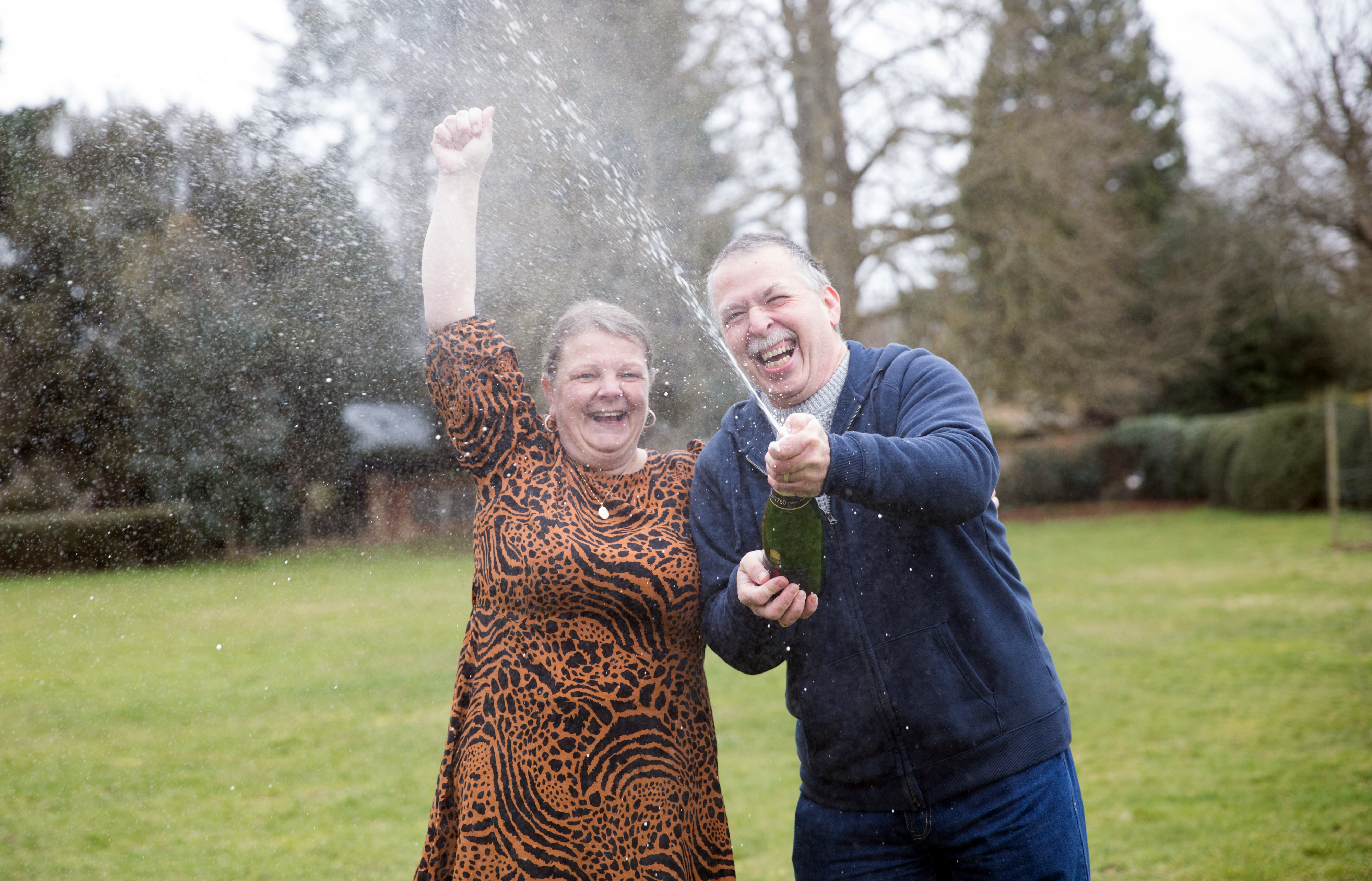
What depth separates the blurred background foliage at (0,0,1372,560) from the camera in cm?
416

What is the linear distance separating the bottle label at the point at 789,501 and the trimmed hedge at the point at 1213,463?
1615 cm

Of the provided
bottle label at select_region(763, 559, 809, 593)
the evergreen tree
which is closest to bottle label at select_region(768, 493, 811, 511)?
bottle label at select_region(763, 559, 809, 593)

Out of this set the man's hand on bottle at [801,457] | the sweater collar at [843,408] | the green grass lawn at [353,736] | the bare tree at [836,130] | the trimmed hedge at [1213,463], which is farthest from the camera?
the trimmed hedge at [1213,463]

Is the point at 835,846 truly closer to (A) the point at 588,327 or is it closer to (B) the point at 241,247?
(A) the point at 588,327

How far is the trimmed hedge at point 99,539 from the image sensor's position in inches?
177

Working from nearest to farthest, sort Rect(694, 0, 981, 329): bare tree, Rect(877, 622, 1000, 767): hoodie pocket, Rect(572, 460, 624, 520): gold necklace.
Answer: Rect(877, 622, 1000, 767): hoodie pocket, Rect(572, 460, 624, 520): gold necklace, Rect(694, 0, 981, 329): bare tree

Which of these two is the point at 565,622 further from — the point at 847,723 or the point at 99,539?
the point at 99,539

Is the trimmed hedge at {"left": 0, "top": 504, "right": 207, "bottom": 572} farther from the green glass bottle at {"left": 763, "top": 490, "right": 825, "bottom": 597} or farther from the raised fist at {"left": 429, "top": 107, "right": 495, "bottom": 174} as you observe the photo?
the green glass bottle at {"left": 763, "top": 490, "right": 825, "bottom": 597}

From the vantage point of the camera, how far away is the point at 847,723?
6.83 feet

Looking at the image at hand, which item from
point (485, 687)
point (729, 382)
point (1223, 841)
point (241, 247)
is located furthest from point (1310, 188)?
point (485, 687)

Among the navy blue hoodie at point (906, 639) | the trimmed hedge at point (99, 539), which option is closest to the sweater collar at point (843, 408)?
the navy blue hoodie at point (906, 639)

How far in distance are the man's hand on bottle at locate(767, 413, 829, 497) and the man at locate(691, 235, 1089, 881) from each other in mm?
35

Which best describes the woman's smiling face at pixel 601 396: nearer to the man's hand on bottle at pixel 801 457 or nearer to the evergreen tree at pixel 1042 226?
the man's hand on bottle at pixel 801 457

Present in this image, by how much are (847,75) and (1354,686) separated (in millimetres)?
8783
